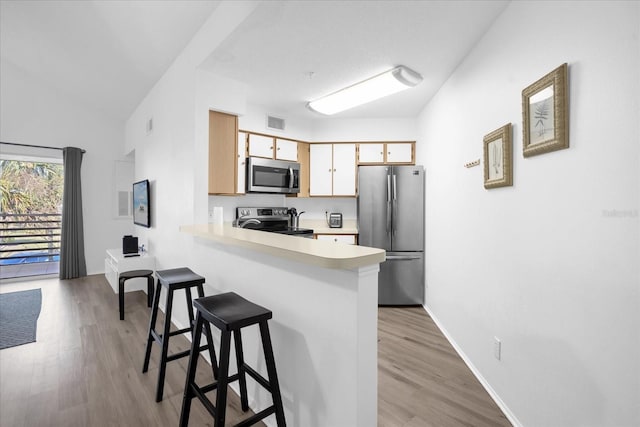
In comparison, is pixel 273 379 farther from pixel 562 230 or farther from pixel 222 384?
pixel 562 230

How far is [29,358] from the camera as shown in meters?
2.51

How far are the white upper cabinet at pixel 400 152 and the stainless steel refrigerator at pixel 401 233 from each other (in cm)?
56

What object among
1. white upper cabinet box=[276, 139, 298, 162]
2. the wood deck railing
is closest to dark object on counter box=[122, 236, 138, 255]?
the wood deck railing

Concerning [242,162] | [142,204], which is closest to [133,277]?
[142,204]

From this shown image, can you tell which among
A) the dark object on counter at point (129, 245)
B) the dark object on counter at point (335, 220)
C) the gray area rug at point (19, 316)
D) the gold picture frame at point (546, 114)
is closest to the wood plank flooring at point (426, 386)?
the gold picture frame at point (546, 114)

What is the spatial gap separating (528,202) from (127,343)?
128 inches

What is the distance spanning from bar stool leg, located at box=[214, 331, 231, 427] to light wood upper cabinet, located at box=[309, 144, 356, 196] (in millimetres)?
3219

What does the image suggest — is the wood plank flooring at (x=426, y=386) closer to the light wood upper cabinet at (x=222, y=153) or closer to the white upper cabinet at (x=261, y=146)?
the light wood upper cabinet at (x=222, y=153)

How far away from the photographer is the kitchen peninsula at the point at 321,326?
126cm

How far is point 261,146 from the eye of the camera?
13.0 feet

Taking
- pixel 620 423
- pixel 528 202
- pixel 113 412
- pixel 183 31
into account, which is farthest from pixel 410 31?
pixel 113 412

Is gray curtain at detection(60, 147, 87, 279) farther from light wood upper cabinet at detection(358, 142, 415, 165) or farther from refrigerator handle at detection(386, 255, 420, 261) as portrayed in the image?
refrigerator handle at detection(386, 255, 420, 261)

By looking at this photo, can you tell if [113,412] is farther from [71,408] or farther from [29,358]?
[29,358]

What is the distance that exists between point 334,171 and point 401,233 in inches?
52.2
